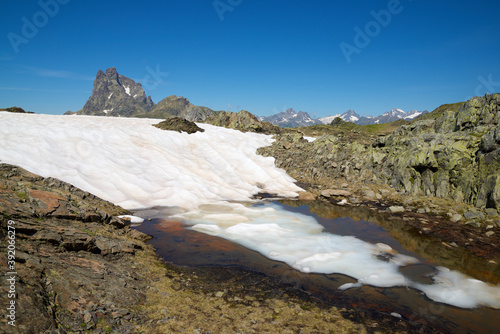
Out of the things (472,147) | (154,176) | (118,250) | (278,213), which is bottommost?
(118,250)

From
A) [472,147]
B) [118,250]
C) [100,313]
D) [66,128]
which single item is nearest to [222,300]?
[100,313]

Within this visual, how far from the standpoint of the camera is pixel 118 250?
1248 centimetres

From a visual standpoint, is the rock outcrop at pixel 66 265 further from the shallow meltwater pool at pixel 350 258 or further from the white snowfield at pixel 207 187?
the white snowfield at pixel 207 187

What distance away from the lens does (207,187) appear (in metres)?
28.3

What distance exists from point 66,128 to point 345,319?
35323 millimetres

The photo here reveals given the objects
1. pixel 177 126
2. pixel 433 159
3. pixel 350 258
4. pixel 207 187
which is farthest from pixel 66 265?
pixel 177 126

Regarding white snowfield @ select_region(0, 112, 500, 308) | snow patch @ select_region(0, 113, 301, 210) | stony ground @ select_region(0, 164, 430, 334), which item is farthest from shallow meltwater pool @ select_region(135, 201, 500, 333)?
snow patch @ select_region(0, 113, 301, 210)

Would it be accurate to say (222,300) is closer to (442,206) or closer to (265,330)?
(265,330)

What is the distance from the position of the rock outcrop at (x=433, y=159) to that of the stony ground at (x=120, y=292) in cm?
2009

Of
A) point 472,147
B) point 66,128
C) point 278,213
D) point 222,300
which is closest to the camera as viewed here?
point 222,300

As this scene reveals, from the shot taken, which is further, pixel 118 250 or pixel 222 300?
pixel 118 250

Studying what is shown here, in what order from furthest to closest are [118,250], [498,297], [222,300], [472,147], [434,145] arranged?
[434,145] < [472,147] < [118,250] < [498,297] < [222,300]

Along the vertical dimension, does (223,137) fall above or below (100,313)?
above

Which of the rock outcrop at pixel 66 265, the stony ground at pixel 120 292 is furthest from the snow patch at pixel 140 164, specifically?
the stony ground at pixel 120 292
